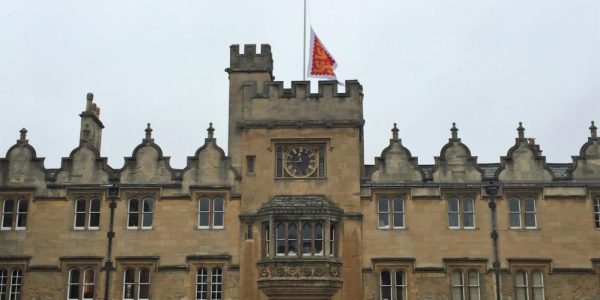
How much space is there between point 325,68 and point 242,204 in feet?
26.4

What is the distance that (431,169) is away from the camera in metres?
32.7

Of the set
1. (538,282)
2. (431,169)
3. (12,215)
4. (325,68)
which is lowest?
(538,282)

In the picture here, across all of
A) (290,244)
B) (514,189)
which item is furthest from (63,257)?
(514,189)

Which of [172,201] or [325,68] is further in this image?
[325,68]

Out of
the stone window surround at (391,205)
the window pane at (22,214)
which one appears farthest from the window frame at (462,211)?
the window pane at (22,214)

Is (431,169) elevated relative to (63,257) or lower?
elevated

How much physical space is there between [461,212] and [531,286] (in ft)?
14.5

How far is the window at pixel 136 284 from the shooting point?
31.5m

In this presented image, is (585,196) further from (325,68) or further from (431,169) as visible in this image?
(325,68)

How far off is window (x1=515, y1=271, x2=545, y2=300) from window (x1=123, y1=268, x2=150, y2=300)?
54.6ft

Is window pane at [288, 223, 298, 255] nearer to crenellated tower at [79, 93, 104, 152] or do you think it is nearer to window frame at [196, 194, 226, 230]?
window frame at [196, 194, 226, 230]

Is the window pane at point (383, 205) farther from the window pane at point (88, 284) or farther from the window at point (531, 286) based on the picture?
the window pane at point (88, 284)

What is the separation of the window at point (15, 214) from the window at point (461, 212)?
780 inches

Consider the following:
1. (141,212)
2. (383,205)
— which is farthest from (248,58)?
(383,205)
